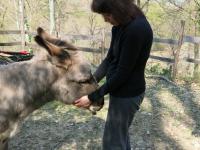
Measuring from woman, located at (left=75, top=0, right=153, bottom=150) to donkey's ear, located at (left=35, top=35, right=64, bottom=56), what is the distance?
447 millimetres

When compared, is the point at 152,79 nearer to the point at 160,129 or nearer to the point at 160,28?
the point at 160,129

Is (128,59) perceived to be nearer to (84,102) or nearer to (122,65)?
(122,65)

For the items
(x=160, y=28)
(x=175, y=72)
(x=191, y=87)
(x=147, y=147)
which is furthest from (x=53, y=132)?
(x=160, y=28)

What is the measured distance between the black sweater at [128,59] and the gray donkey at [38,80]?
0.73 ft

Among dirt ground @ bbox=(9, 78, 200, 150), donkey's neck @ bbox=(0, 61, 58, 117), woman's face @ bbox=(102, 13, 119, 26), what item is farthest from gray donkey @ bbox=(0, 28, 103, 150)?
dirt ground @ bbox=(9, 78, 200, 150)

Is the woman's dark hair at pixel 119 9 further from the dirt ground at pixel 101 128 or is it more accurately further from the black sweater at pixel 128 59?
the dirt ground at pixel 101 128

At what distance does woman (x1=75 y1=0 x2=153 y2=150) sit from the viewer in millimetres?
3131

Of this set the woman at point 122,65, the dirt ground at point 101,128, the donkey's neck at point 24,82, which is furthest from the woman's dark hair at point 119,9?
the dirt ground at point 101,128

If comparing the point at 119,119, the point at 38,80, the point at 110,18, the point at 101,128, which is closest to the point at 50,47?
the point at 38,80

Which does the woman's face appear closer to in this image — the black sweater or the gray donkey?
the black sweater

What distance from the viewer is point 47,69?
3.44m

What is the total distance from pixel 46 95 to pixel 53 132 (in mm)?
2550

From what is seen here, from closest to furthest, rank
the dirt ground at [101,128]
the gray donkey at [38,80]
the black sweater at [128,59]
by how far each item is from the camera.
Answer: the black sweater at [128,59], the gray donkey at [38,80], the dirt ground at [101,128]

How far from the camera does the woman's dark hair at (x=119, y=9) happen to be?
10.3 ft
